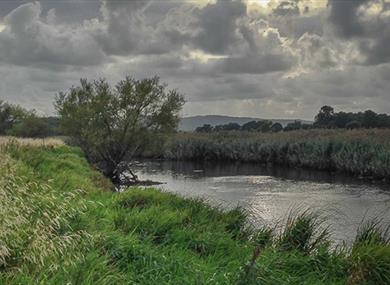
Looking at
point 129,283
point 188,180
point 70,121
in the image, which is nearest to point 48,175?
point 129,283

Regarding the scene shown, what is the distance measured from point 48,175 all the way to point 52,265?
10.2m

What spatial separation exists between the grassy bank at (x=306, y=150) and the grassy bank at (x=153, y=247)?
29600mm

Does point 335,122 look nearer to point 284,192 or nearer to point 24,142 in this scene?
point 284,192

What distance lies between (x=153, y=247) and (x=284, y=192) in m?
23.1

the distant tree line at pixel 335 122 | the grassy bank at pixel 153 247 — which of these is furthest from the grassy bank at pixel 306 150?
the grassy bank at pixel 153 247

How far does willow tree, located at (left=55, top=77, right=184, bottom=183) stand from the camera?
46.1m

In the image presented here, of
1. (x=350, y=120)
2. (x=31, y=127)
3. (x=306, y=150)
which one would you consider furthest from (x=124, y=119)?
(x=350, y=120)

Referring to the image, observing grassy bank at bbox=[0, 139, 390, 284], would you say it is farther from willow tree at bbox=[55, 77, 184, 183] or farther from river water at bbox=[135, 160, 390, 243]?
willow tree at bbox=[55, 77, 184, 183]

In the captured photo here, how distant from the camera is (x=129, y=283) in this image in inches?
291

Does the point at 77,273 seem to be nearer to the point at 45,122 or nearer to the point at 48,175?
the point at 48,175

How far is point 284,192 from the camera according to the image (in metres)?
31.6

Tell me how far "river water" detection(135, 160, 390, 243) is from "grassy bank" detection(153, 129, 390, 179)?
6.89 feet

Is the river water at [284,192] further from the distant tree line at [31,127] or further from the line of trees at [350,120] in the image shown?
the line of trees at [350,120]

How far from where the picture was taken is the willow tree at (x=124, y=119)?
46.1 meters
